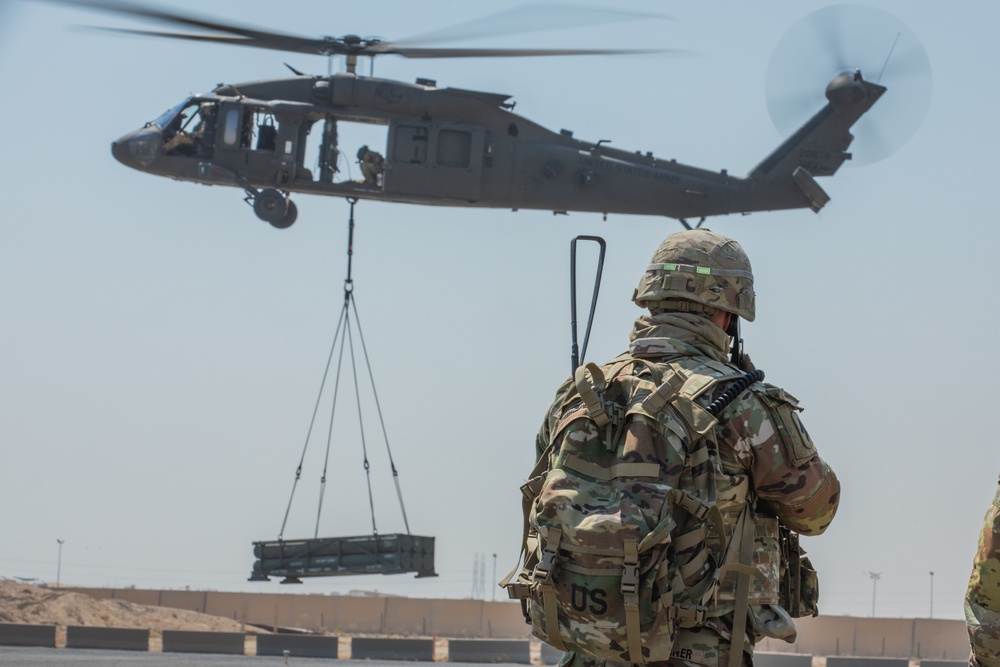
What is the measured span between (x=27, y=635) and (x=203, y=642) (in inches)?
89.6

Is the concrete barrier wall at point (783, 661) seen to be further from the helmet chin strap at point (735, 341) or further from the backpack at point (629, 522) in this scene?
the backpack at point (629, 522)

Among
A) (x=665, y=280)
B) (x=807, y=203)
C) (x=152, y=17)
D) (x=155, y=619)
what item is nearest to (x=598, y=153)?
(x=807, y=203)

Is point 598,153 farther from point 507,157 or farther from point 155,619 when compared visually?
point 155,619

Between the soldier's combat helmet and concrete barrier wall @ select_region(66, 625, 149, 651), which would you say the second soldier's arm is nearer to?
the soldier's combat helmet

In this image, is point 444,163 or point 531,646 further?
point 444,163

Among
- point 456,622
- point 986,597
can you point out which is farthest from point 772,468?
point 456,622

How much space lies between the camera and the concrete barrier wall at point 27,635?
754 inches

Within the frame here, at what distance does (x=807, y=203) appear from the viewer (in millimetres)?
25797

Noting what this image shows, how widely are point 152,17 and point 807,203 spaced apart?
11506 mm

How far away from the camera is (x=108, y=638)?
19594 mm

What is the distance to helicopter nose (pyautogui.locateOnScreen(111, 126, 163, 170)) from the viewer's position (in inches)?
907

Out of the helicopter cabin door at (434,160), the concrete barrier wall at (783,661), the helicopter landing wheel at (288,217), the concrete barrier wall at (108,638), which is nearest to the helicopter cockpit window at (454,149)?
the helicopter cabin door at (434,160)

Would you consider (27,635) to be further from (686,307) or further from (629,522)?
(629,522)

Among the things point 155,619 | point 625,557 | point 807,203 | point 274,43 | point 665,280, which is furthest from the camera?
point 807,203
